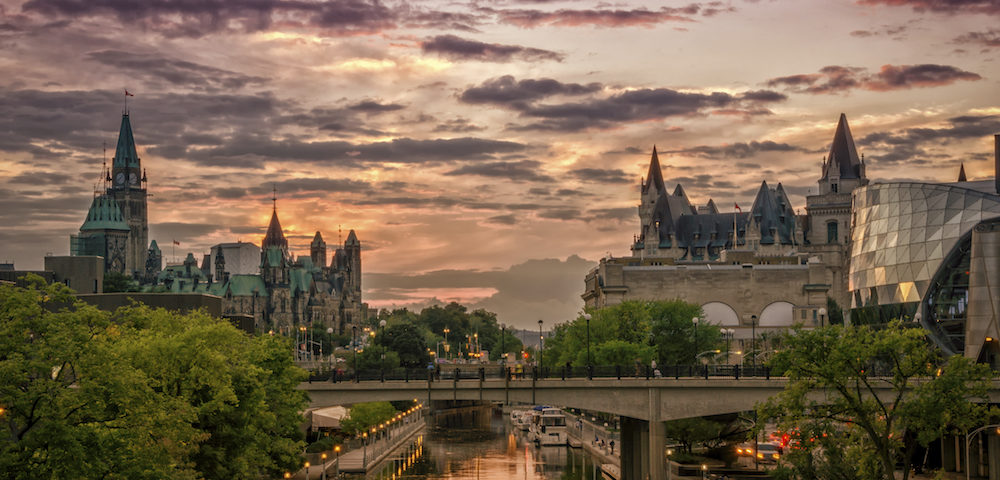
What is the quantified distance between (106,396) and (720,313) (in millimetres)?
155058

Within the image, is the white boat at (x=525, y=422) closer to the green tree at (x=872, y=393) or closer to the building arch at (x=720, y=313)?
the building arch at (x=720, y=313)

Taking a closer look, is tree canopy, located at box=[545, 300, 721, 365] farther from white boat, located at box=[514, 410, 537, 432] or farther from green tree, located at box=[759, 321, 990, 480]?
green tree, located at box=[759, 321, 990, 480]

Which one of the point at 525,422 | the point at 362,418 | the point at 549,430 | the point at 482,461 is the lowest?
the point at 482,461

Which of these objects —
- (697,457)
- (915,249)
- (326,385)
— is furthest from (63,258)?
(915,249)

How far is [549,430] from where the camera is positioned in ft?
499

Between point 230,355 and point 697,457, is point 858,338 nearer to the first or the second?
point 230,355

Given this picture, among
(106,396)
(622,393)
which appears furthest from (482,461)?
(106,396)

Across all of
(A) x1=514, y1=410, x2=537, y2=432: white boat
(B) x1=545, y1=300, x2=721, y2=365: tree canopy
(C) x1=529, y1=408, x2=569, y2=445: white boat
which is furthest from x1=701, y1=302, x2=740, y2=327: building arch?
(C) x1=529, y1=408, x2=569, y2=445: white boat

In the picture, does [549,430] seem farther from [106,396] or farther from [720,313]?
[106,396]

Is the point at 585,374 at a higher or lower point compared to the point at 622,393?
higher

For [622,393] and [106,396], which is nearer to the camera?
[106,396]

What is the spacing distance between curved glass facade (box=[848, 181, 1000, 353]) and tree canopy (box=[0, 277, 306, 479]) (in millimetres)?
67962

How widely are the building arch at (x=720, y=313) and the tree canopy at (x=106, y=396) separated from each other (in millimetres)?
131572

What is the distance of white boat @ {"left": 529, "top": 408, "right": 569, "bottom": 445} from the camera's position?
149875 mm
